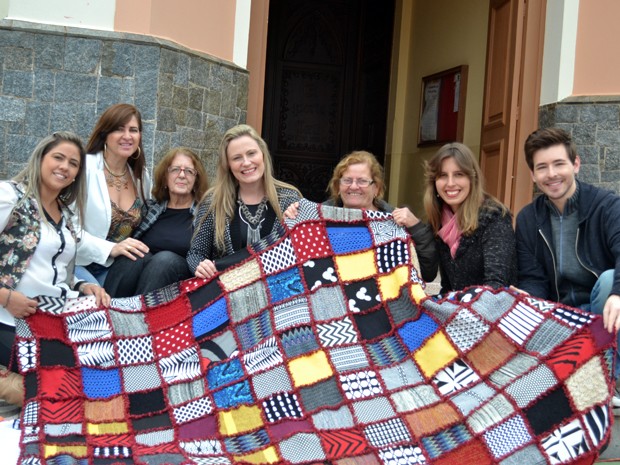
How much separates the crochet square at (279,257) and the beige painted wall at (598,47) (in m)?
3.27

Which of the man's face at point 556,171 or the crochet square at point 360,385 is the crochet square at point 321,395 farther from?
the man's face at point 556,171

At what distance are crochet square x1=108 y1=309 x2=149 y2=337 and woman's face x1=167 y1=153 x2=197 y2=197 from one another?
0.76 metres

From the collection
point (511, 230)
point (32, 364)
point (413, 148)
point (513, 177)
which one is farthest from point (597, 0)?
point (32, 364)

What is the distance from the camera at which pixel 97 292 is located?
9.68 ft

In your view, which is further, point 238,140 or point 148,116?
point 148,116

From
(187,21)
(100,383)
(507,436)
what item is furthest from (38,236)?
(187,21)

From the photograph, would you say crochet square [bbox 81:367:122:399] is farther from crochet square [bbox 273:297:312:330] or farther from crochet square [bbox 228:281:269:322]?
crochet square [bbox 273:297:312:330]

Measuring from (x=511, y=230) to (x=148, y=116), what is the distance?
8.46 ft

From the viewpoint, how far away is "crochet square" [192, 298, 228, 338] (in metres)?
2.90

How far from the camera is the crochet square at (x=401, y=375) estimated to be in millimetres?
2562

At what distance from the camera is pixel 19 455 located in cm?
226

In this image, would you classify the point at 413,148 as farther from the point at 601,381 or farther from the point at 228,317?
the point at 601,381

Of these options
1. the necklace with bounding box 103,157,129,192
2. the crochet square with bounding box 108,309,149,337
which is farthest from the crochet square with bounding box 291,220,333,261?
the necklace with bounding box 103,157,129,192

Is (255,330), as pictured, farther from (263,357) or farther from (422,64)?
(422,64)
